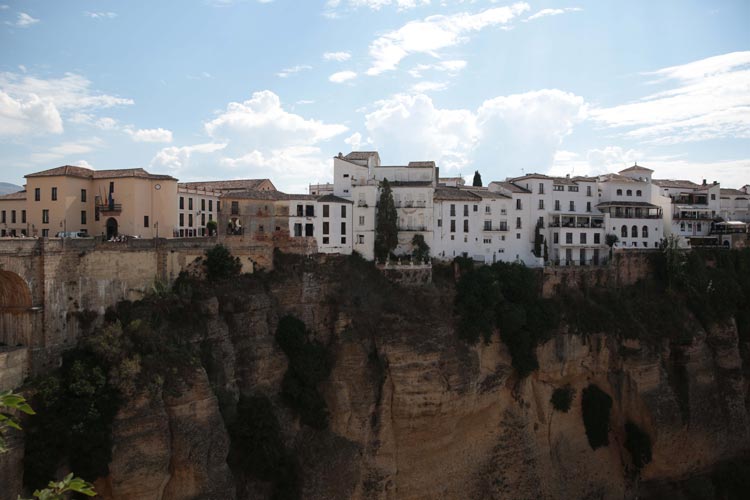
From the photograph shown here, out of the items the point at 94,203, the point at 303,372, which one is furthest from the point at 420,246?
the point at 94,203

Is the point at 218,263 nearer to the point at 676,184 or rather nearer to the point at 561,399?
the point at 561,399

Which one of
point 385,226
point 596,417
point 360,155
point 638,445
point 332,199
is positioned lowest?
point 638,445

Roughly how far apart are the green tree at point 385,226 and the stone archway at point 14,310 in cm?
1713

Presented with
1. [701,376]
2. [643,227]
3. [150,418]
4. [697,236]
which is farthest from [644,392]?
[150,418]

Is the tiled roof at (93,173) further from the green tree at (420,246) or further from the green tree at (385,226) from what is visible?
the green tree at (420,246)

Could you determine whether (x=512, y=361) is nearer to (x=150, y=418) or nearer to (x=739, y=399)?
(x=739, y=399)

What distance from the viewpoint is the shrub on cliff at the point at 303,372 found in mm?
27234

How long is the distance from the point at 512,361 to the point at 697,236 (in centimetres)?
2033

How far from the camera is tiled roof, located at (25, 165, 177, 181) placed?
27531 mm

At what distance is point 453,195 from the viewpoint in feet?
118

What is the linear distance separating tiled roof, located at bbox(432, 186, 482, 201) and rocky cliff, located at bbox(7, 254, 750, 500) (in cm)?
569

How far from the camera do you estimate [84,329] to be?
72.7 feet

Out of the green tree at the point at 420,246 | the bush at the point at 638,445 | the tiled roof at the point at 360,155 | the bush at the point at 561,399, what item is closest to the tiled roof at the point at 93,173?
the tiled roof at the point at 360,155

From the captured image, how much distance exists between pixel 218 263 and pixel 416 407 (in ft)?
35.8
